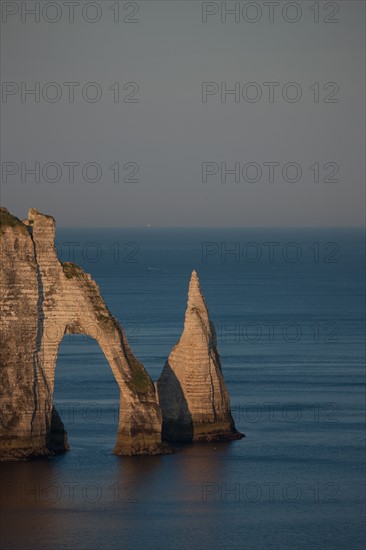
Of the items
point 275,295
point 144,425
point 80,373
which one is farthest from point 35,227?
point 275,295

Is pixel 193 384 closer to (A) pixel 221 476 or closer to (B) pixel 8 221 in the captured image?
(A) pixel 221 476

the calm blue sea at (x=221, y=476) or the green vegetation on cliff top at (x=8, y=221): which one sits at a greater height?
the green vegetation on cliff top at (x=8, y=221)

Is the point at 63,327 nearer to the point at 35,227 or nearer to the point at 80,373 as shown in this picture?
the point at 35,227

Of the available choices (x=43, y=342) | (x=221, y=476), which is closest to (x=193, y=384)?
(x=221, y=476)

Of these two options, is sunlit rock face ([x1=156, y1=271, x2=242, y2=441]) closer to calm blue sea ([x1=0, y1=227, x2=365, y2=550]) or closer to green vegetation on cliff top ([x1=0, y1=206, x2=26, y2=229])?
calm blue sea ([x1=0, y1=227, x2=365, y2=550])

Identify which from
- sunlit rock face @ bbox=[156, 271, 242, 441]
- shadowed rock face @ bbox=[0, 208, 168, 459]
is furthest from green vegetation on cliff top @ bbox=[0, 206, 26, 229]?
sunlit rock face @ bbox=[156, 271, 242, 441]

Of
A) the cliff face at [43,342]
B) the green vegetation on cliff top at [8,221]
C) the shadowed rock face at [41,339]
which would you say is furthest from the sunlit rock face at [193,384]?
the green vegetation on cliff top at [8,221]

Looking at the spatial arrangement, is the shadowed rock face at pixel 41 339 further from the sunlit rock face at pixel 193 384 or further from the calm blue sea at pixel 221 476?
the sunlit rock face at pixel 193 384
